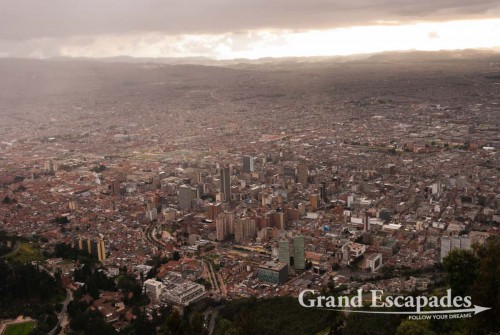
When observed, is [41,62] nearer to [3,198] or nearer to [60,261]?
[3,198]

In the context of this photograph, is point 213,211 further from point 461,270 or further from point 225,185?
point 461,270

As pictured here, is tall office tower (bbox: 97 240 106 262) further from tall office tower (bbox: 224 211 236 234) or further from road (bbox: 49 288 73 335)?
tall office tower (bbox: 224 211 236 234)

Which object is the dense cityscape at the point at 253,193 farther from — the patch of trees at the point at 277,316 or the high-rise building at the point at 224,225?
the patch of trees at the point at 277,316

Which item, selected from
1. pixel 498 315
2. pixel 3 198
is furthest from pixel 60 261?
pixel 498 315

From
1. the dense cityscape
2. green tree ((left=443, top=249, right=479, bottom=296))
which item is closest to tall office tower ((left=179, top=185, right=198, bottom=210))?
the dense cityscape

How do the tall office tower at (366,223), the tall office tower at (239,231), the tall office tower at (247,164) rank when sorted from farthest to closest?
the tall office tower at (247,164) < the tall office tower at (366,223) < the tall office tower at (239,231)

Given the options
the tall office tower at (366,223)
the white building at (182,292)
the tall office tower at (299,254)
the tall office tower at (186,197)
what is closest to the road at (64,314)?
the white building at (182,292)
